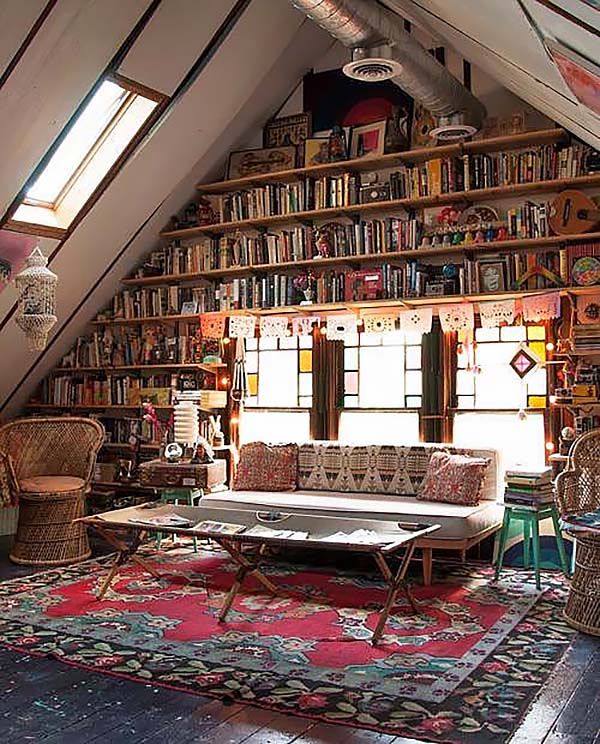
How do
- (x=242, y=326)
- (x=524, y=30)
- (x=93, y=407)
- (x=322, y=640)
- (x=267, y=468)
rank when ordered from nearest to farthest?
(x=524, y=30), (x=322, y=640), (x=267, y=468), (x=242, y=326), (x=93, y=407)

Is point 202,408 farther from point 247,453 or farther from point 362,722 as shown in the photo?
point 362,722

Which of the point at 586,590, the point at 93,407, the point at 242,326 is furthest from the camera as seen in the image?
the point at 93,407

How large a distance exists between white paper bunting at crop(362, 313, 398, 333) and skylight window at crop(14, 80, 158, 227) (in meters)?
2.23

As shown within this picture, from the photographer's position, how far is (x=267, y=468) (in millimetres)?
6344

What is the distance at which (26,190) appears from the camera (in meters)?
5.73

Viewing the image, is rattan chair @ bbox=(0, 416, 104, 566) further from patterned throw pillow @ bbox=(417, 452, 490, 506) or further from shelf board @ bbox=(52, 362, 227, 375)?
patterned throw pillow @ bbox=(417, 452, 490, 506)

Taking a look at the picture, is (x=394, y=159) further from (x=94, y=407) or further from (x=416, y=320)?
(x=94, y=407)

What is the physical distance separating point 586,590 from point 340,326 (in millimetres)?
A: 2993

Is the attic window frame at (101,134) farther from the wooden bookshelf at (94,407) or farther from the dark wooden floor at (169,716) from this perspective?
the dark wooden floor at (169,716)

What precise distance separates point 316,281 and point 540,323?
69.5 inches

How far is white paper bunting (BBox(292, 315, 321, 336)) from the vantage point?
6.69m

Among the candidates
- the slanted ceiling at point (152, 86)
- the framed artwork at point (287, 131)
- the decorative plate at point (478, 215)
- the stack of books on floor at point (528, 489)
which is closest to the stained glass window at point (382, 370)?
the decorative plate at point (478, 215)

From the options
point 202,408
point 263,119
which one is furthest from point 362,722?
point 263,119

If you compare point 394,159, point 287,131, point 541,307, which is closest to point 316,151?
point 287,131
